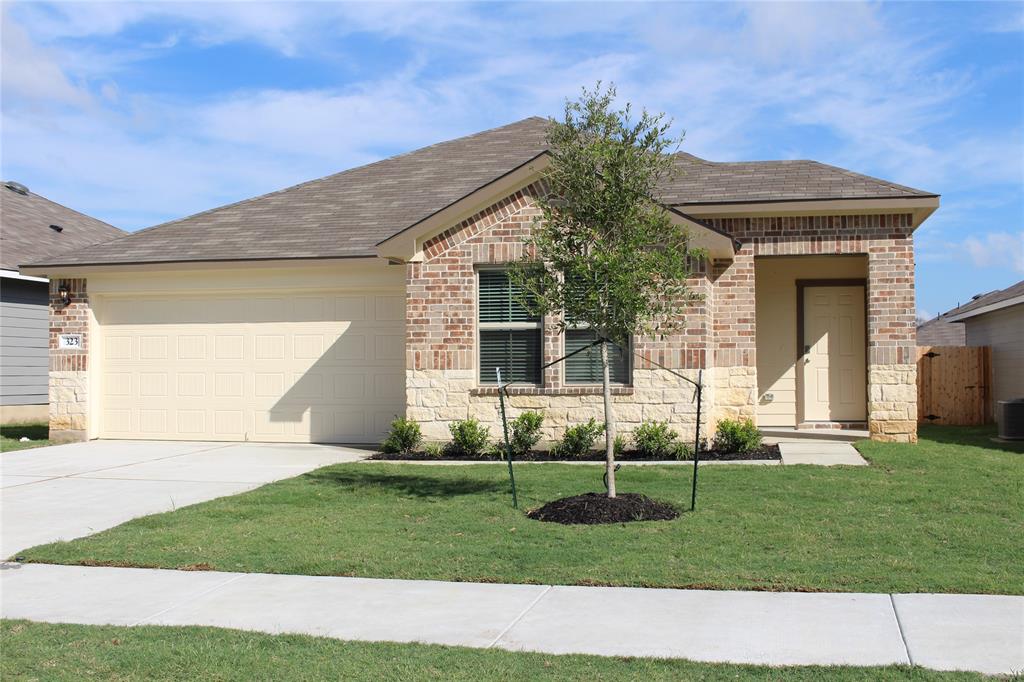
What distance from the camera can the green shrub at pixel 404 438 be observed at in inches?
553

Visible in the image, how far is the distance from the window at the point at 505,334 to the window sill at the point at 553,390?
16cm

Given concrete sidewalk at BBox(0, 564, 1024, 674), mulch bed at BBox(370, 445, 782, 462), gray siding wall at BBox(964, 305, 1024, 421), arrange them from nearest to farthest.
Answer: concrete sidewalk at BBox(0, 564, 1024, 674) < mulch bed at BBox(370, 445, 782, 462) < gray siding wall at BBox(964, 305, 1024, 421)

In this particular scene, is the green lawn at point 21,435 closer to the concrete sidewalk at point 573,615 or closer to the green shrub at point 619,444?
the green shrub at point 619,444

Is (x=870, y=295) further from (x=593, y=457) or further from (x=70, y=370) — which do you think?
(x=70, y=370)

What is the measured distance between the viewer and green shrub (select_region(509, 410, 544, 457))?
13711 millimetres

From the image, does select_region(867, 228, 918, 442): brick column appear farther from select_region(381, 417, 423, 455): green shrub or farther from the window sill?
select_region(381, 417, 423, 455): green shrub

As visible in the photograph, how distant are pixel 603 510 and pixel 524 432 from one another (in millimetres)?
4859

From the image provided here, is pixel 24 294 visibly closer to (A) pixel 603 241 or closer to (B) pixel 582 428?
(B) pixel 582 428

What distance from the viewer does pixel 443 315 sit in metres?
14.2

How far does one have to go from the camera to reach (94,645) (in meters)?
5.50

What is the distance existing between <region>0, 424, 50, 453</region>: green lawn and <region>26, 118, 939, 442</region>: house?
576 millimetres

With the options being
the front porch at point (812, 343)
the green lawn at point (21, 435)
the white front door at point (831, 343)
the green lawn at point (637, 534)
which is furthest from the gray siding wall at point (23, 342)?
the white front door at point (831, 343)

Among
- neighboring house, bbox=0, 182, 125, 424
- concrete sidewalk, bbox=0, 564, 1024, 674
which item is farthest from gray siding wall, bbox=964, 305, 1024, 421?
neighboring house, bbox=0, 182, 125, 424

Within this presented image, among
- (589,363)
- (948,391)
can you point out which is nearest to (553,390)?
(589,363)
